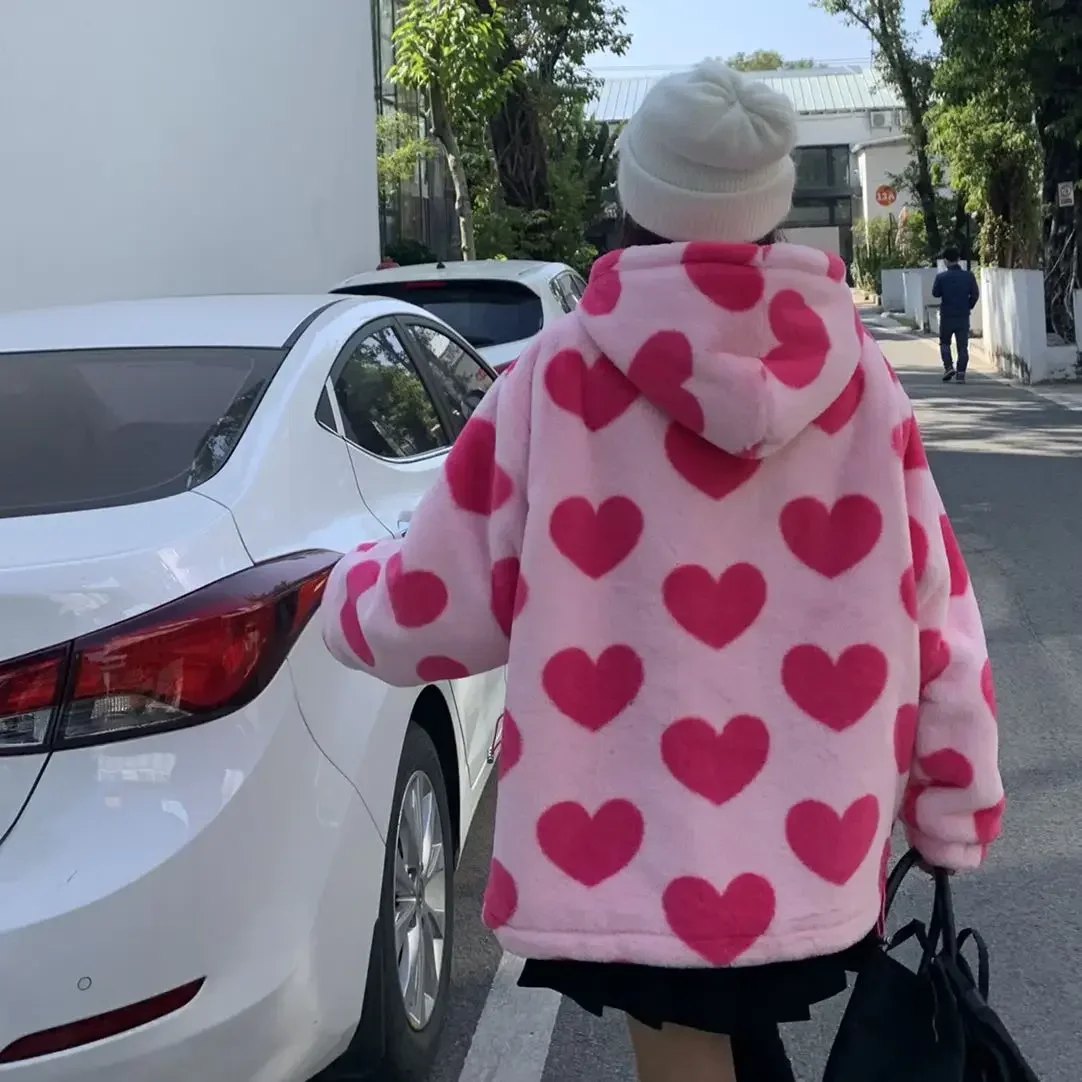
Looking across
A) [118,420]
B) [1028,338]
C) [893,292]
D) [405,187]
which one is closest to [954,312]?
[1028,338]

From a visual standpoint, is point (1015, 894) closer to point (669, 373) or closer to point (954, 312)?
point (669, 373)

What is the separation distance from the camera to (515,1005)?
3.47 metres

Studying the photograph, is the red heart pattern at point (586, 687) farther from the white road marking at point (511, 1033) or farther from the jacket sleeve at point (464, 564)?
the white road marking at point (511, 1033)

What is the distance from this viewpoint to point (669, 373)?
1685mm

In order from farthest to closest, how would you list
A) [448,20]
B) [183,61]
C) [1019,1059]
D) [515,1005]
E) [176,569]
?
[448,20] < [183,61] < [515,1005] < [176,569] < [1019,1059]

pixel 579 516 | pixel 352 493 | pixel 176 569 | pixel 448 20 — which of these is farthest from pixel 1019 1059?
pixel 448 20

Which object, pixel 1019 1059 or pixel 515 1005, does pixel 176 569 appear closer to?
pixel 1019 1059

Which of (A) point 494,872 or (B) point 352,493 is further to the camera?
(B) point 352,493

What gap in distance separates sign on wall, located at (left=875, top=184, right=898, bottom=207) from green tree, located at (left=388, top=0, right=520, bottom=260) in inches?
1288

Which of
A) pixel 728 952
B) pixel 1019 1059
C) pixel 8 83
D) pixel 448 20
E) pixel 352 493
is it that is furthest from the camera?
pixel 448 20

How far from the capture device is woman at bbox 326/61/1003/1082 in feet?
5.59

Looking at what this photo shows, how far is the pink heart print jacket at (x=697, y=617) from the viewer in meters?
1.70

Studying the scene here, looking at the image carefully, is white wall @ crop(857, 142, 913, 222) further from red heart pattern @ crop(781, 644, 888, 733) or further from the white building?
red heart pattern @ crop(781, 644, 888, 733)

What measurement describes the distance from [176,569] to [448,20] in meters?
14.9
